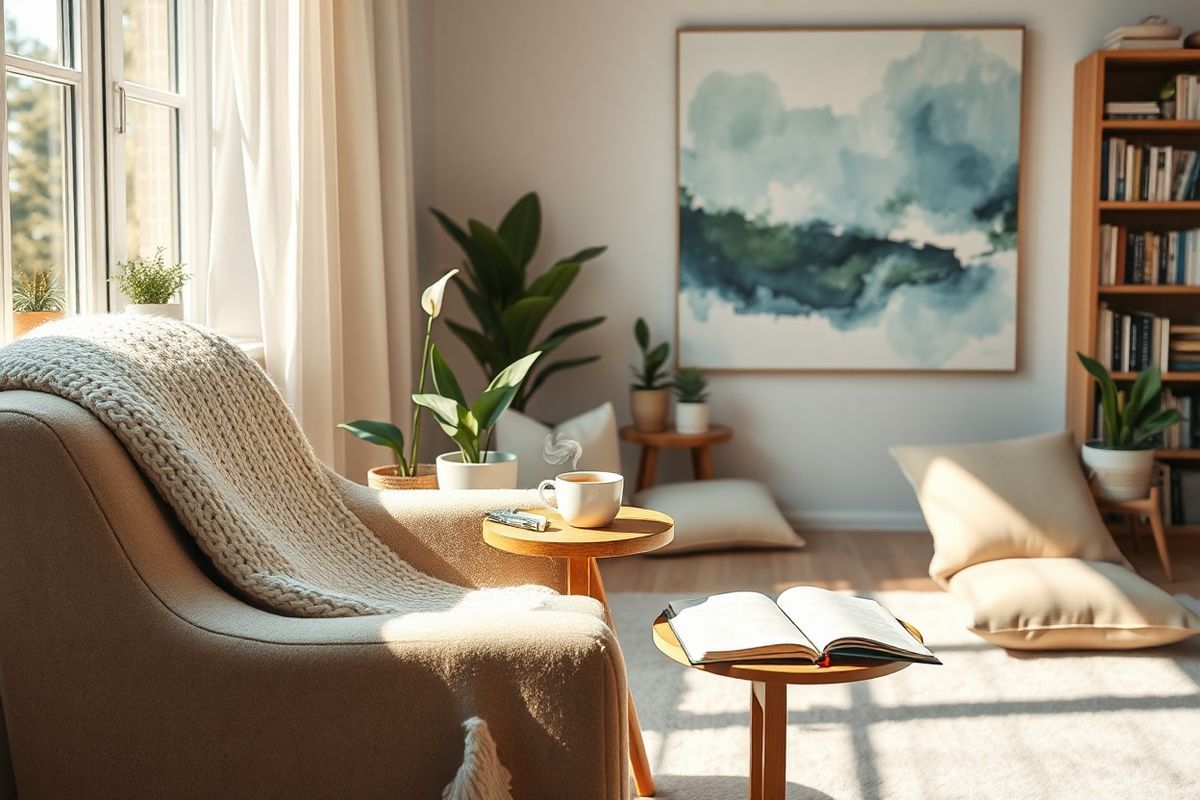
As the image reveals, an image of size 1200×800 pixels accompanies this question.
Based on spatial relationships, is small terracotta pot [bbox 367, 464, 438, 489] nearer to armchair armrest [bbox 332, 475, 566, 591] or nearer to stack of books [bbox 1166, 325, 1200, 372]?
armchair armrest [bbox 332, 475, 566, 591]

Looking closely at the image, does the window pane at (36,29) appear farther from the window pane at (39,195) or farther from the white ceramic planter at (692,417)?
the white ceramic planter at (692,417)

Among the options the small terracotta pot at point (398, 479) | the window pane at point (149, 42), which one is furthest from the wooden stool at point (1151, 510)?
the window pane at point (149, 42)

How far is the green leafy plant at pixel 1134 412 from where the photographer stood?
4000mm

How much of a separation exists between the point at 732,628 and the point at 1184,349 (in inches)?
132

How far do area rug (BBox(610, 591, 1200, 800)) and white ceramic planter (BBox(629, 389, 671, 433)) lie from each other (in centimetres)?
137

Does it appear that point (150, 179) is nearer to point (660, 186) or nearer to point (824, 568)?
point (660, 186)

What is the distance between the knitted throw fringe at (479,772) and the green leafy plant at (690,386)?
3.09 meters

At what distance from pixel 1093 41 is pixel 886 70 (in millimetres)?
785

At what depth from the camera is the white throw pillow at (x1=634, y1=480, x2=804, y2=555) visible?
4180 millimetres

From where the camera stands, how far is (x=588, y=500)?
2115 millimetres

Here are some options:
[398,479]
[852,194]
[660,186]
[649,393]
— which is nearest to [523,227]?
[660,186]

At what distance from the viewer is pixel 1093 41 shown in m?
4.52

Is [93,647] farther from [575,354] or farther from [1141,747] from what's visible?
[575,354]

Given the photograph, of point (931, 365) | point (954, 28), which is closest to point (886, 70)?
point (954, 28)
